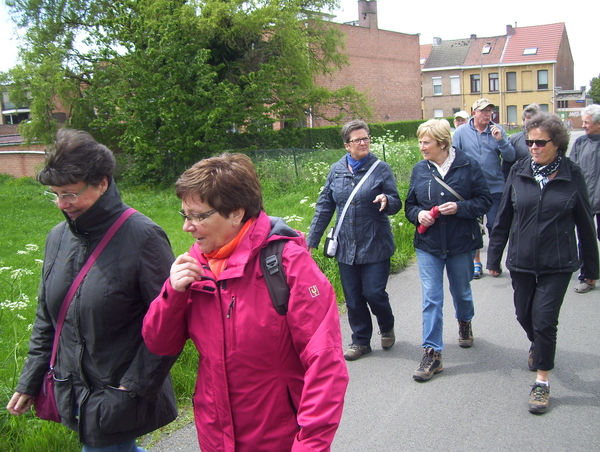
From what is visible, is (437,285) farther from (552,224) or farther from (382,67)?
(382,67)

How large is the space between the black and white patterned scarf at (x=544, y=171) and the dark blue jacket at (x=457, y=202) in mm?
576

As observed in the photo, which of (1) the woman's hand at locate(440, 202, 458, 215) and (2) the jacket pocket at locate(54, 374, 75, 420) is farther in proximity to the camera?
(1) the woman's hand at locate(440, 202, 458, 215)

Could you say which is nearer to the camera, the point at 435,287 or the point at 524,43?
the point at 435,287

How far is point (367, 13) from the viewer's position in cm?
4800

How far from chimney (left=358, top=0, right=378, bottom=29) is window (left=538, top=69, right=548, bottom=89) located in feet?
66.7

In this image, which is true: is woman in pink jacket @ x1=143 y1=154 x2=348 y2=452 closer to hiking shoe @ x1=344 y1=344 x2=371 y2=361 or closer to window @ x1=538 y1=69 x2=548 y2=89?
hiking shoe @ x1=344 y1=344 x2=371 y2=361

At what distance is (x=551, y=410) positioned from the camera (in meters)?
4.15

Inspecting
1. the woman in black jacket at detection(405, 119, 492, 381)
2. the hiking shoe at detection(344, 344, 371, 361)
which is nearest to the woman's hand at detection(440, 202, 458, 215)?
the woman in black jacket at detection(405, 119, 492, 381)

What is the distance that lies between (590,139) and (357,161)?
12.6 feet

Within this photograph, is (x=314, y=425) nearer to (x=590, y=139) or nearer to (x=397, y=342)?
(x=397, y=342)

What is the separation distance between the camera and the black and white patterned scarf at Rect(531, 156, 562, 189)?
4.27m

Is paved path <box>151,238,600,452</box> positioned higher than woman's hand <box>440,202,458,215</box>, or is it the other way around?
woman's hand <box>440,202,458,215</box>

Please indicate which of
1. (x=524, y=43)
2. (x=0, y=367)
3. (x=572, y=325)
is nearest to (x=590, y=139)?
(x=572, y=325)

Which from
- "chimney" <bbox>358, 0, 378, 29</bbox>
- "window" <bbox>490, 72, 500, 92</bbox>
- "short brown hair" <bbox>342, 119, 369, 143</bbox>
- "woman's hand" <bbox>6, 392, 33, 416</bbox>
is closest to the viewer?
"woman's hand" <bbox>6, 392, 33, 416</bbox>
